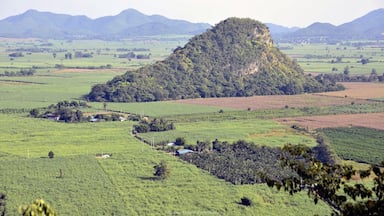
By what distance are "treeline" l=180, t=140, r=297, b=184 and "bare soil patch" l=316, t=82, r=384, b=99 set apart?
35.8 meters

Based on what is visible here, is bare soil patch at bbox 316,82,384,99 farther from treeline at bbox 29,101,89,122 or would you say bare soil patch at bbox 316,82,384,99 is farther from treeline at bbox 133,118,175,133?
treeline at bbox 29,101,89,122

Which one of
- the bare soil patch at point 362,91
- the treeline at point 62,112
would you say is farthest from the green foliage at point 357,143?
the bare soil patch at point 362,91

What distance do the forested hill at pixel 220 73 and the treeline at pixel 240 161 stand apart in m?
30.6

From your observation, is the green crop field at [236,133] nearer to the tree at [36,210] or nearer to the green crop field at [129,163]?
the green crop field at [129,163]

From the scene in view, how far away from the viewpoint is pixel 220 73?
8100 centimetres

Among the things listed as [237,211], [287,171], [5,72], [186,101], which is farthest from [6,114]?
[5,72]

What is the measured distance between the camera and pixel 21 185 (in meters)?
33.2

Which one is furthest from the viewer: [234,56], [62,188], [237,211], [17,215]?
[234,56]

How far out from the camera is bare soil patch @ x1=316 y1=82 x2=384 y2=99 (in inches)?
2990

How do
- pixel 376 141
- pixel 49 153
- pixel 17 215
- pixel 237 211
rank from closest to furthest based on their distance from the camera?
pixel 17 215 → pixel 237 211 → pixel 49 153 → pixel 376 141

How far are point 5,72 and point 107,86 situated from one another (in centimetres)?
3635

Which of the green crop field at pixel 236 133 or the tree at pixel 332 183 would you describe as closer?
the tree at pixel 332 183

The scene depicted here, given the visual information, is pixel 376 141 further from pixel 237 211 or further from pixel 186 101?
pixel 186 101

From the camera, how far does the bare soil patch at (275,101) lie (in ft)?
224
